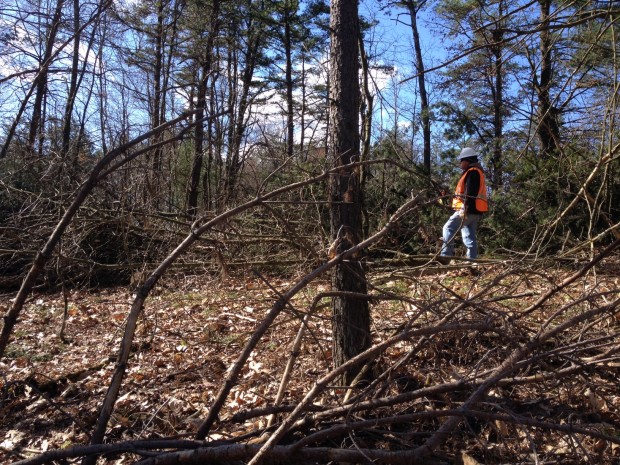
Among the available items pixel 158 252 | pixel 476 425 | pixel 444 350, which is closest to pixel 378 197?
pixel 158 252

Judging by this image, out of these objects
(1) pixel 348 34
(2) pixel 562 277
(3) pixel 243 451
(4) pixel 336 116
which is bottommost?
(3) pixel 243 451

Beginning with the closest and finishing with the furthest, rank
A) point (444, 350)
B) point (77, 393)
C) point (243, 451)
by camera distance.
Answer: point (243, 451) < point (444, 350) < point (77, 393)

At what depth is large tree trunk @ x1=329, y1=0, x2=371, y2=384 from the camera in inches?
148

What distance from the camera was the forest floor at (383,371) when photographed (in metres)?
3.15

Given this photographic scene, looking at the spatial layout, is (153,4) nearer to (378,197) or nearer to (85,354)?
(378,197)

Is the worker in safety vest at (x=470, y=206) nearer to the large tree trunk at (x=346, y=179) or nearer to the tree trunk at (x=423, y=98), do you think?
the large tree trunk at (x=346, y=179)

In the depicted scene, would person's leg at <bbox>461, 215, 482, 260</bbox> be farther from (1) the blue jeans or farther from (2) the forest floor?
(2) the forest floor

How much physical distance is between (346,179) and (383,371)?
56.2 inches

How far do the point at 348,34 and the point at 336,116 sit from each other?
23.4 inches

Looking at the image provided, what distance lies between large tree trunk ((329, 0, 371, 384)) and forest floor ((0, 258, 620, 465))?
0.91 feet

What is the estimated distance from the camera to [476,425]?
11.8 ft

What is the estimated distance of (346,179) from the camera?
372cm

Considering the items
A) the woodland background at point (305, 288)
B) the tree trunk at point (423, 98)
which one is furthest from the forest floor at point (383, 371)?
the tree trunk at point (423, 98)

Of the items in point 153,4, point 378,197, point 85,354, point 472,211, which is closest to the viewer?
point 85,354
